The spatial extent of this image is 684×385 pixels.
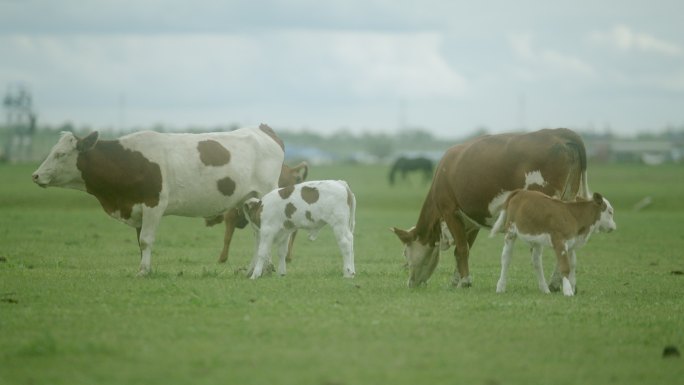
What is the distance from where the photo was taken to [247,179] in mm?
20531

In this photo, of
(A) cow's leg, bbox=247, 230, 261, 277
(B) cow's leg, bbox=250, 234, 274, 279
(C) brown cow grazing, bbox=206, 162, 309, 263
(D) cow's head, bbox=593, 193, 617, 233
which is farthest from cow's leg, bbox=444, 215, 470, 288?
(C) brown cow grazing, bbox=206, 162, 309, 263

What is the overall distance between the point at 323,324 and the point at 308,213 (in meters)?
5.69

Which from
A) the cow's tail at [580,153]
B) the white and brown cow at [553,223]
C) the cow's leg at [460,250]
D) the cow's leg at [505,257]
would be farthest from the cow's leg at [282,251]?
the cow's tail at [580,153]

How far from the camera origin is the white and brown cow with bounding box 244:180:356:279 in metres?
18.7

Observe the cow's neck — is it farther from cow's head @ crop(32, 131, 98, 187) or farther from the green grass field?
cow's head @ crop(32, 131, 98, 187)

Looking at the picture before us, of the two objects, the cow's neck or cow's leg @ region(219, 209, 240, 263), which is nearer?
the cow's neck

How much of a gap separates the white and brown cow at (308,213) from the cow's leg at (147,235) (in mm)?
1657

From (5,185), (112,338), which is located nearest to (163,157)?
(112,338)

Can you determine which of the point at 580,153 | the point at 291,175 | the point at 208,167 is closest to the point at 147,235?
the point at 208,167

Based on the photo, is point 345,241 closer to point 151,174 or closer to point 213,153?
point 213,153

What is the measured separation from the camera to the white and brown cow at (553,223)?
A: 640 inches

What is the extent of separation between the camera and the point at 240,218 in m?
22.4

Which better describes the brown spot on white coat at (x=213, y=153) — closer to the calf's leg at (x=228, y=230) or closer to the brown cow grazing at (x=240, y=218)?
the brown cow grazing at (x=240, y=218)

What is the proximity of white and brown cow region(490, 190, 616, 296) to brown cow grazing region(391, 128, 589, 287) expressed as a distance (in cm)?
82
